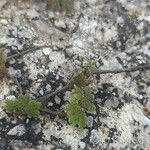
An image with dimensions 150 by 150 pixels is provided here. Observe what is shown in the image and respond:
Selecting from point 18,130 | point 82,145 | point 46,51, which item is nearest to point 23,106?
point 18,130

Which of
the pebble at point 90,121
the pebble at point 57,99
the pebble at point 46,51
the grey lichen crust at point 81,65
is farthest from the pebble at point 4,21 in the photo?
the pebble at point 90,121

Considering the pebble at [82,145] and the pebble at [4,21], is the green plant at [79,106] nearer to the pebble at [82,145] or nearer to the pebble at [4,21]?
the pebble at [82,145]

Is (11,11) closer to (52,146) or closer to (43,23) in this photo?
(43,23)

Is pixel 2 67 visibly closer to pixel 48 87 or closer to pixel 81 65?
pixel 48 87

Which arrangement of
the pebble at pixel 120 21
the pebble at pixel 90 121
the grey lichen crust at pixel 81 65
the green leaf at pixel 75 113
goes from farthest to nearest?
1. the pebble at pixel 120 21
2. the pebble at pixel 90 121
3. the grey lichen crust at pixel 81 65
4. the green leaf at pixel 75 113

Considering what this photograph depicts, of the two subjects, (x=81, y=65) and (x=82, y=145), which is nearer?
(x=82, y=145)

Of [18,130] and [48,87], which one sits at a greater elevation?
[48,87]
